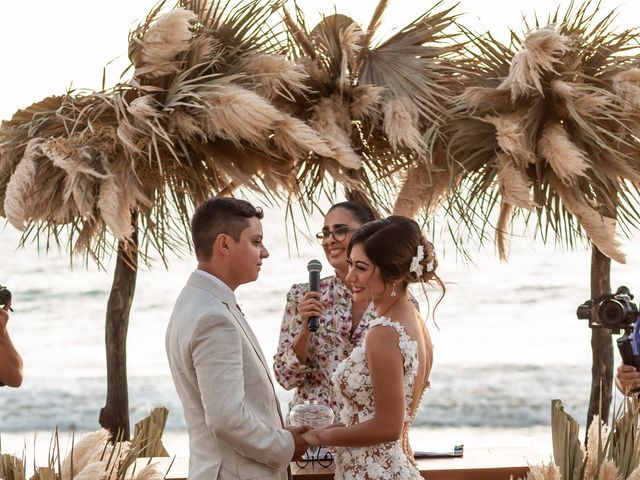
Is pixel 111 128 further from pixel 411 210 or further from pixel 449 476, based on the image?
pixel 449 476

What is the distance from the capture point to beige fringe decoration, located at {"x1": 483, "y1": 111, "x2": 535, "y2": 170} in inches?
227

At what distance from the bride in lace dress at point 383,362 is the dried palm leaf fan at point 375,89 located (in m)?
2.06

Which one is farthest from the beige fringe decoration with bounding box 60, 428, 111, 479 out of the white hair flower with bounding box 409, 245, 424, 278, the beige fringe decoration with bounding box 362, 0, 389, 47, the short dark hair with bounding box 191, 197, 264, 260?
the beige fringe decoration with bounding box 362, 0, 389, 47

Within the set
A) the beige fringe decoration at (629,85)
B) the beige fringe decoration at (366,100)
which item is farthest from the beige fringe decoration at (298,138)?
the beige fringe decoration at (629,85)

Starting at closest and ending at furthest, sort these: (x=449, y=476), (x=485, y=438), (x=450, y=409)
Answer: (x=449, y=476) < (x=485, y=438) < (x=450, y=409)

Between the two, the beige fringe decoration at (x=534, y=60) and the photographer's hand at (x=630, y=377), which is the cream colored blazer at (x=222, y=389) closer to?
the photographer's hand at (x=630, y=377)

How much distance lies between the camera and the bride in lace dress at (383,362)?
145 inches

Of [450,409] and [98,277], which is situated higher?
[98,277]

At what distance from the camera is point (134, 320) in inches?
1033

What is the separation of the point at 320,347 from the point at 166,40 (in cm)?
204

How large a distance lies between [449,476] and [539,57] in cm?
237

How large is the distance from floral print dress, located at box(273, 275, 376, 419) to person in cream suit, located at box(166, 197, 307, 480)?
1176 millimetres

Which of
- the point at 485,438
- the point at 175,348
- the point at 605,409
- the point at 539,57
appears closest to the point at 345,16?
the point at 539,57

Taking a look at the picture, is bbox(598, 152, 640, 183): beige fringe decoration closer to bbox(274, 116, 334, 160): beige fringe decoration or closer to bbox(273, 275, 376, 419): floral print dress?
bbox(274, 116, 334, 160): beige fringe decoration
